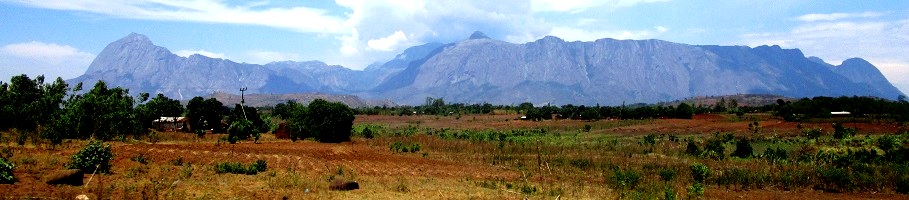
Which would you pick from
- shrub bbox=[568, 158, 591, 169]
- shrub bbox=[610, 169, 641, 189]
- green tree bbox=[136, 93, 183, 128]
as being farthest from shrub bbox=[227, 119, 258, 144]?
shrub bbox=[610, 169, 641, 189]

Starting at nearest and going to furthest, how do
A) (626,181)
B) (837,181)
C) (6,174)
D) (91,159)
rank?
(6,174), (91,159), (626,181), (837,181)

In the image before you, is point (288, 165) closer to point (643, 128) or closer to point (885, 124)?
point (643, 128)

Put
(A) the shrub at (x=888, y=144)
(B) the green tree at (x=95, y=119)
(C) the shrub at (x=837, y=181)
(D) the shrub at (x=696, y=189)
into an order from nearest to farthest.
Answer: (D) the shrub at (x=696, y=189), (C) the shrub at (x=837, y=181), (A) the shrub at (x=888, y=144), (B) the green tree at (x=95, y=119)

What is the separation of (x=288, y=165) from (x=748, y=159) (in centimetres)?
2258

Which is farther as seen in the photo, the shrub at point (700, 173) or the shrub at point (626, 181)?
the shrub at point (700, 173)

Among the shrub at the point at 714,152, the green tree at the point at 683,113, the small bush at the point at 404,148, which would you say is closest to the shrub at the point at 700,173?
the shrub at the point at 714,152

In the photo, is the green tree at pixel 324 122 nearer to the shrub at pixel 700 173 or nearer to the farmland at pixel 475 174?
the farmland at pixel 475 174

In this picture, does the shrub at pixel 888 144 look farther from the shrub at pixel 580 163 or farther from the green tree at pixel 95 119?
the green tree at pixel 95 119

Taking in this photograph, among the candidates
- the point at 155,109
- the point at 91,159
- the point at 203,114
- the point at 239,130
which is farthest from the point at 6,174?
the point at 203,114

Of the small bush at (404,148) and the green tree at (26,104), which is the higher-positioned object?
the green tree at (26,104)

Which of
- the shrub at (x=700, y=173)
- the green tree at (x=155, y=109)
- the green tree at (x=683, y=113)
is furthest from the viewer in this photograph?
A: the green tree at (x=683, y=113)

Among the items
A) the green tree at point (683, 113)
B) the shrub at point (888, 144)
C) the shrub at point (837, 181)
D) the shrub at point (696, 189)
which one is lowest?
the shrub at point (837, 181)

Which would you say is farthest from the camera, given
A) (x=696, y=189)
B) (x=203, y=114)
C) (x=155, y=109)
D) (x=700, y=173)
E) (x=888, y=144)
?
(x=203, y=114)

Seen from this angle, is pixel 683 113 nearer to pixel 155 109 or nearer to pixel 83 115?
pixel 155 109
